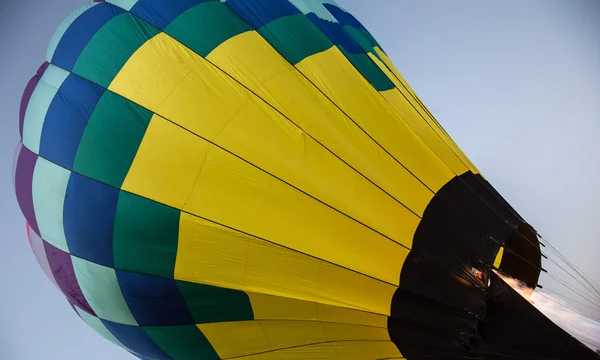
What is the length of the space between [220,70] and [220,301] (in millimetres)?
454

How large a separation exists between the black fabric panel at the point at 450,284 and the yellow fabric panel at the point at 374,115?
2.0 inches

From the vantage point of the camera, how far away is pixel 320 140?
1026mm

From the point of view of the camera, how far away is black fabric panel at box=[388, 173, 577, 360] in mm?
960

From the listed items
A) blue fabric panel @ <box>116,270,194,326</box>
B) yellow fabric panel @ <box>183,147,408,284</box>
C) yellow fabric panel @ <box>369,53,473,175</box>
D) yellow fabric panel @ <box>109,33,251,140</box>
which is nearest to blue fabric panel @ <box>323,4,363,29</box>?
yellow fabric panel @ <box>369,53,473,175</box>

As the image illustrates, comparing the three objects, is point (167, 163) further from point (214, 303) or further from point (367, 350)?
point (367, 350)

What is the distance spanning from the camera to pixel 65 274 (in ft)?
4.07

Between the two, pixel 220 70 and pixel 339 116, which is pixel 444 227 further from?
pixel 220 70

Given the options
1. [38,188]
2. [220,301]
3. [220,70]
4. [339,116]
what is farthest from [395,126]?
[38,188]

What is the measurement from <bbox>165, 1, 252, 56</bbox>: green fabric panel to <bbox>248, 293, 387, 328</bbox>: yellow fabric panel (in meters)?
0.50

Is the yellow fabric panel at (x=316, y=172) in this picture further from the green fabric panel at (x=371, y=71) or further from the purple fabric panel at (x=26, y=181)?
the purple fabric panel at (x=26, y=181)

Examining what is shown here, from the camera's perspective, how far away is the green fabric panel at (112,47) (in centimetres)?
109

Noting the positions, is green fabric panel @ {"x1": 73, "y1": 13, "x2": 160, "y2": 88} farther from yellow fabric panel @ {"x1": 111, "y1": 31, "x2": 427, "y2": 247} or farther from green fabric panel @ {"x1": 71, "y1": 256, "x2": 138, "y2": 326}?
green fabric panel @ {"x1": 71, "y1": 256, "x2": 138, "y2": 326}

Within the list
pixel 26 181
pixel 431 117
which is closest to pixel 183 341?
pixel 26 181

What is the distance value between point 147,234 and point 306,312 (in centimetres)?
34
